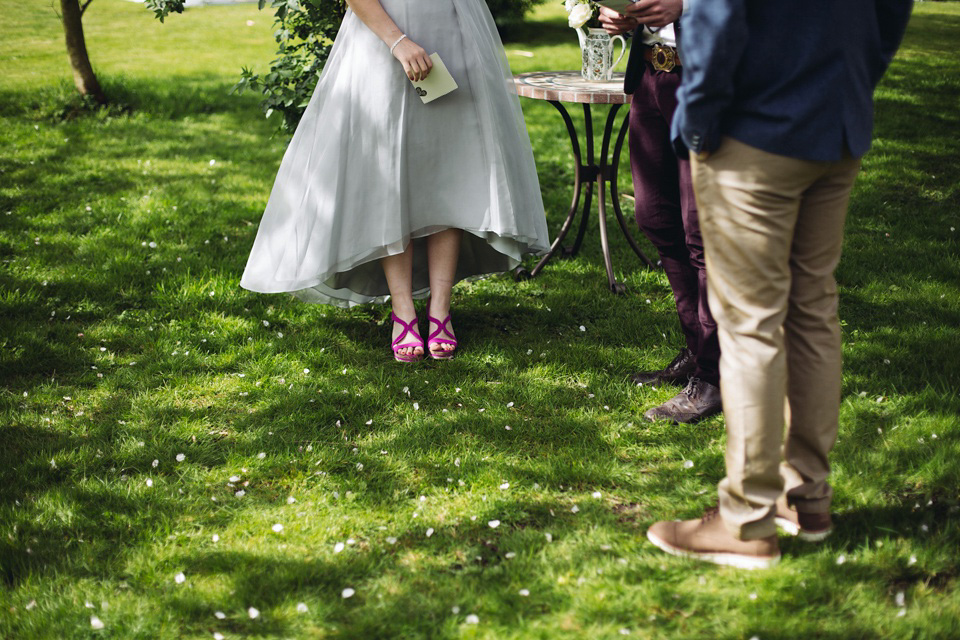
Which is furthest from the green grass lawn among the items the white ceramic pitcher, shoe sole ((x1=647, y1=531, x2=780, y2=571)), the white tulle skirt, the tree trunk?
the tree trunk

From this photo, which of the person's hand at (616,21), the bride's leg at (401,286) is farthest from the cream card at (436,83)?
the person's hand at (616,21)

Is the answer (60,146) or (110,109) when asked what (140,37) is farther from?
(60,146)

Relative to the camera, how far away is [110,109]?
8.23 m

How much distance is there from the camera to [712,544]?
2322mm

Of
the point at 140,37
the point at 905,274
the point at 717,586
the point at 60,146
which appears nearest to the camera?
the point at 717,586

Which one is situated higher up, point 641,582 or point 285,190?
point 285,190

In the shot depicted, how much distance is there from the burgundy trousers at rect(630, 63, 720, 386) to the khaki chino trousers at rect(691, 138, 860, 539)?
2.52ft

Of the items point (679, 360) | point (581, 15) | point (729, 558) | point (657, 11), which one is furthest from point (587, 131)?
point (729, 558)

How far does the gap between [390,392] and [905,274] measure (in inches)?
112

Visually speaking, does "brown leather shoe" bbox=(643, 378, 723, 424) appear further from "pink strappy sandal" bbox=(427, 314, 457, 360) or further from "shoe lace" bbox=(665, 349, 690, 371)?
"pink strappy sandal" bbox=(427, 314, 457, 360)

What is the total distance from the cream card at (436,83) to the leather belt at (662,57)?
2.95 ft

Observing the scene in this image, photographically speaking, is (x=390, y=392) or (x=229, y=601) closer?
(x=229, y=601)

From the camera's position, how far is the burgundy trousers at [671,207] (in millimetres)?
2939

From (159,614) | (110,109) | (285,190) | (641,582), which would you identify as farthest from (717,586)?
(110,109)
